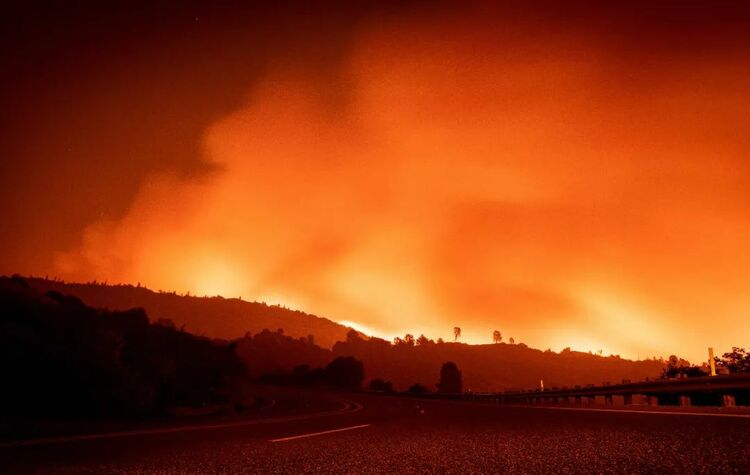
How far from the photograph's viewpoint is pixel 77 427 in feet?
38.9

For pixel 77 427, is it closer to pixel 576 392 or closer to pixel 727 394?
pixel 727 394

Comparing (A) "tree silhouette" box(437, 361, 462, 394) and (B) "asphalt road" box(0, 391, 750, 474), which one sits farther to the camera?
(A) "tree silhouette" box(437, 361, 462, 394)

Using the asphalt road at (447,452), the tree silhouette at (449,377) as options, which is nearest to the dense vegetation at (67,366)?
the asphalt road at (447,452)

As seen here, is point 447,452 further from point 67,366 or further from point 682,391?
point 67,366

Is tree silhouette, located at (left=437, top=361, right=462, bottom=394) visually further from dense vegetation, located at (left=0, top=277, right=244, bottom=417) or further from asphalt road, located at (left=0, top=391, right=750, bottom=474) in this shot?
asphalt road, located at (left=0, top=391, right=750, bottom=474)

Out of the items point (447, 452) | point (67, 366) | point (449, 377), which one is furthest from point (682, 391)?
point (449, 377)

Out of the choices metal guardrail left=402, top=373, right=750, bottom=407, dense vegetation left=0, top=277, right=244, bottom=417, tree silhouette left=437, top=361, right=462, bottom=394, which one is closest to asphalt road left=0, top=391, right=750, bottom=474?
metal guardrail left=402, top=373, right=750, bottom=407

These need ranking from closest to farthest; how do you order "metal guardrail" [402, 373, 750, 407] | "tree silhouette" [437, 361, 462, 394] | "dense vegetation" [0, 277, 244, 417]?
1. "metal guardrail" [402, 373, 750, 407]
2. "dense vegetation" [0, 277, 244, 417]
3. "tree silhouette" [437, 361, 462, 394]

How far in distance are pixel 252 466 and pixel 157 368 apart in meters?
14.0

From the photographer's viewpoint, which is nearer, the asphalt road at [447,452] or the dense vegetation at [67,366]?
the asphalt road at [447,452]

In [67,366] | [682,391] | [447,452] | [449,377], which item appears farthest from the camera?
[449,377]

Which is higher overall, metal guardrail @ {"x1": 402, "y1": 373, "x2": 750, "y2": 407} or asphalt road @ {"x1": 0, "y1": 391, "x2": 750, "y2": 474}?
metal guardrail @ {"x1": 402, "y1": 373, "x2": 750, "y2": 407}

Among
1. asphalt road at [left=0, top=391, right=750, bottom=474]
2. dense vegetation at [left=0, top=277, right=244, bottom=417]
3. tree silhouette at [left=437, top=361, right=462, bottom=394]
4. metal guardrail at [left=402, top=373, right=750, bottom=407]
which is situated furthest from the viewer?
tree silhouette at [left=437, top=361, right=462, bottom=394]

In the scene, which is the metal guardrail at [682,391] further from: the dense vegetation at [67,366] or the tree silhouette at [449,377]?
the tree silhouette at [449,377]
